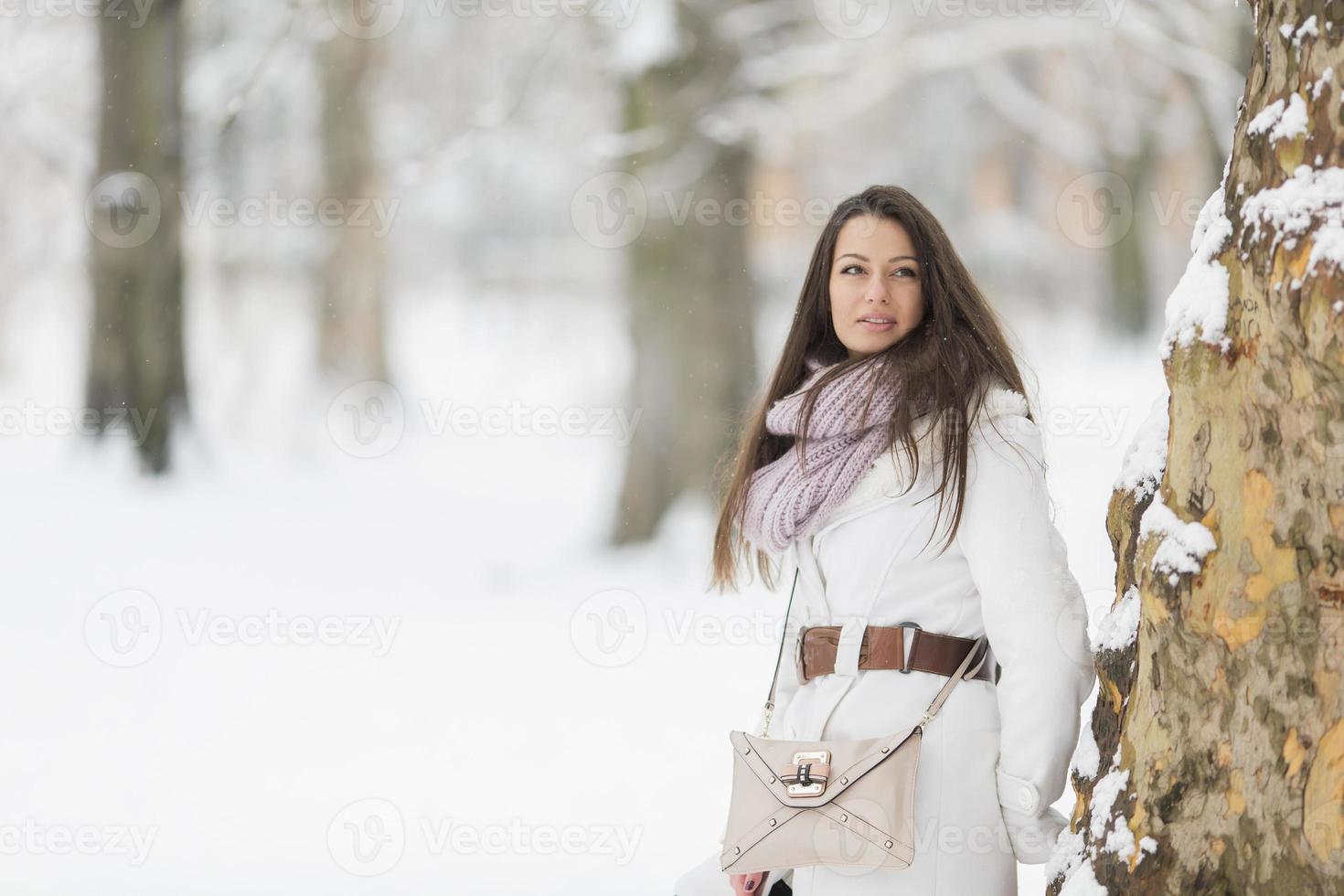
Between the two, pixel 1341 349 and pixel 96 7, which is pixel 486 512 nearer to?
pixel 96 7

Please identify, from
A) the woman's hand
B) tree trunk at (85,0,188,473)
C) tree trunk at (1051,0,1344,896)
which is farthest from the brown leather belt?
tree trunk at (85,0,188,473)

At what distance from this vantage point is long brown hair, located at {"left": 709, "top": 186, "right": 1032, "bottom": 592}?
236 centimetres

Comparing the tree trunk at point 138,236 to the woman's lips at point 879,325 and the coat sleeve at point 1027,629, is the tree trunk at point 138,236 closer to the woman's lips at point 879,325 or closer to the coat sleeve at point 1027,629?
the woman's lips at point 879,325

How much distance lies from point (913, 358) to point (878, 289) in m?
0.14

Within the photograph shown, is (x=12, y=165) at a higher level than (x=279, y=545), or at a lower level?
higher

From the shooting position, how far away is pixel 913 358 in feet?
7.98

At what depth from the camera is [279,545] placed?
28.0 ft

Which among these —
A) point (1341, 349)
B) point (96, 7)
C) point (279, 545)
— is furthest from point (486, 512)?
point (1341, 349)

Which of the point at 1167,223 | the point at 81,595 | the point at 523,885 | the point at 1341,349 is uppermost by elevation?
the point at 1167,223

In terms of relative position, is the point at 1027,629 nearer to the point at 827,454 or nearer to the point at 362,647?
the point at 827,454

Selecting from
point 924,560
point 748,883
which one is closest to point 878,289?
point 924,560

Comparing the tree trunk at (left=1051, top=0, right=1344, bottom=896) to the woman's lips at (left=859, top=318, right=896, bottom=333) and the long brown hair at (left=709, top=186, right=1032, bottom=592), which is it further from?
the woman's lips at (left=859, top=318, right=896, bottom=333)

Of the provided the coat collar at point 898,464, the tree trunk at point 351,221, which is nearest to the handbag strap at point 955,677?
the coat collar at point 898,464

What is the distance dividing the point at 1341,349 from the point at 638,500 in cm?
627
